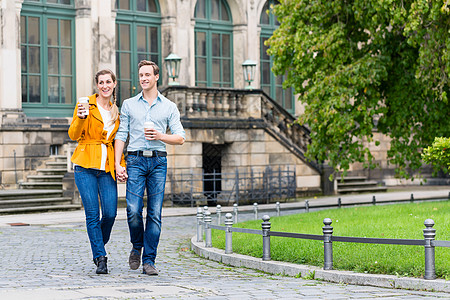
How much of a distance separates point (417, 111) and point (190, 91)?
7.96 m

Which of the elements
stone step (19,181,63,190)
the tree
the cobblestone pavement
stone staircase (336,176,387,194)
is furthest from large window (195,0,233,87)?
the cobblestone pavement

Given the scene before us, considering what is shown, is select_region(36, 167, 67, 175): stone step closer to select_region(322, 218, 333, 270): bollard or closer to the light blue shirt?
the light blue shirt

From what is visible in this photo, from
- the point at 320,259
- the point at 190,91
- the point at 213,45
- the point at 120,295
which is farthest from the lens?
the point at 213,45

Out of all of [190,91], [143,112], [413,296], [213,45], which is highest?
[213,45]

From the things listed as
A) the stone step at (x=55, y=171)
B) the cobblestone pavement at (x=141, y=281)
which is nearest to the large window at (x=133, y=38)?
the stone step at (x=55, y=171)

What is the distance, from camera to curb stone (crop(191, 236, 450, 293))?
8.76 metres

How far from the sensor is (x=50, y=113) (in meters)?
26.7

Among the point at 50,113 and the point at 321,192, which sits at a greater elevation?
the point at 50,113

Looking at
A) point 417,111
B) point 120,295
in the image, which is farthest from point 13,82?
point 120,295

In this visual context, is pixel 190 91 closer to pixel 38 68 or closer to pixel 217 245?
pixel 38 68

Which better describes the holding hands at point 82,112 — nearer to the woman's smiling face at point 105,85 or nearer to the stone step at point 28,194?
the woman's smiling face at point 105,85

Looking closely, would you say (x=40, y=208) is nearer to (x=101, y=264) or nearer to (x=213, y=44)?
(x=213, y=44)

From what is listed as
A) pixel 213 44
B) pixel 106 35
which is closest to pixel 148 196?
pixel 106 35

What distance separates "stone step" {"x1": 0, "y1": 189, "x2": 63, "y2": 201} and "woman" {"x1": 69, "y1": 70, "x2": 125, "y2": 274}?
13.9 m
